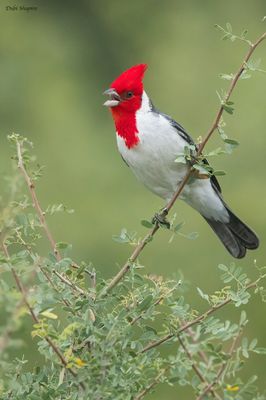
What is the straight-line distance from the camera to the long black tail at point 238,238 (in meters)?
4.38

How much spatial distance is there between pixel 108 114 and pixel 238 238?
4.44 meters

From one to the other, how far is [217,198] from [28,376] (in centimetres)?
205

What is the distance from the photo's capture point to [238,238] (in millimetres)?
4402

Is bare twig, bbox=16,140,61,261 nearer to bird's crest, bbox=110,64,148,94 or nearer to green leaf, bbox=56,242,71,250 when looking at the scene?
green leaf, bbox=56,242,71,250

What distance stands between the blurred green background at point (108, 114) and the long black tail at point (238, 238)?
0.67 m

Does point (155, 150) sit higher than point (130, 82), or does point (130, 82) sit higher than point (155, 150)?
point (130, 82)

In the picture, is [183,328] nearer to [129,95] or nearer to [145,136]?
[145,136]

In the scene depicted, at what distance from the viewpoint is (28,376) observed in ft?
8.03

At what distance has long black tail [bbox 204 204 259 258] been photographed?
14.4ft

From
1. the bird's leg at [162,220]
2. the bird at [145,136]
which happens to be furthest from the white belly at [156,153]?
the bird's leg at [162,220]

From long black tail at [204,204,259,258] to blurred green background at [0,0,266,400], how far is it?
671 mm

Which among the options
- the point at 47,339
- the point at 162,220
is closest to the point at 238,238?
the point at 162,220

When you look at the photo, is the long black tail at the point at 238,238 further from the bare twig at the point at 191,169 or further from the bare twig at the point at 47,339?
the bare twig at the point at 47,339

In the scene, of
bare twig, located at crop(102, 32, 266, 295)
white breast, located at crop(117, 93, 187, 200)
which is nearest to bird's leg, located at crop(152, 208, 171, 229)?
bare twig, located at crop(102, 32, 266, 295)
